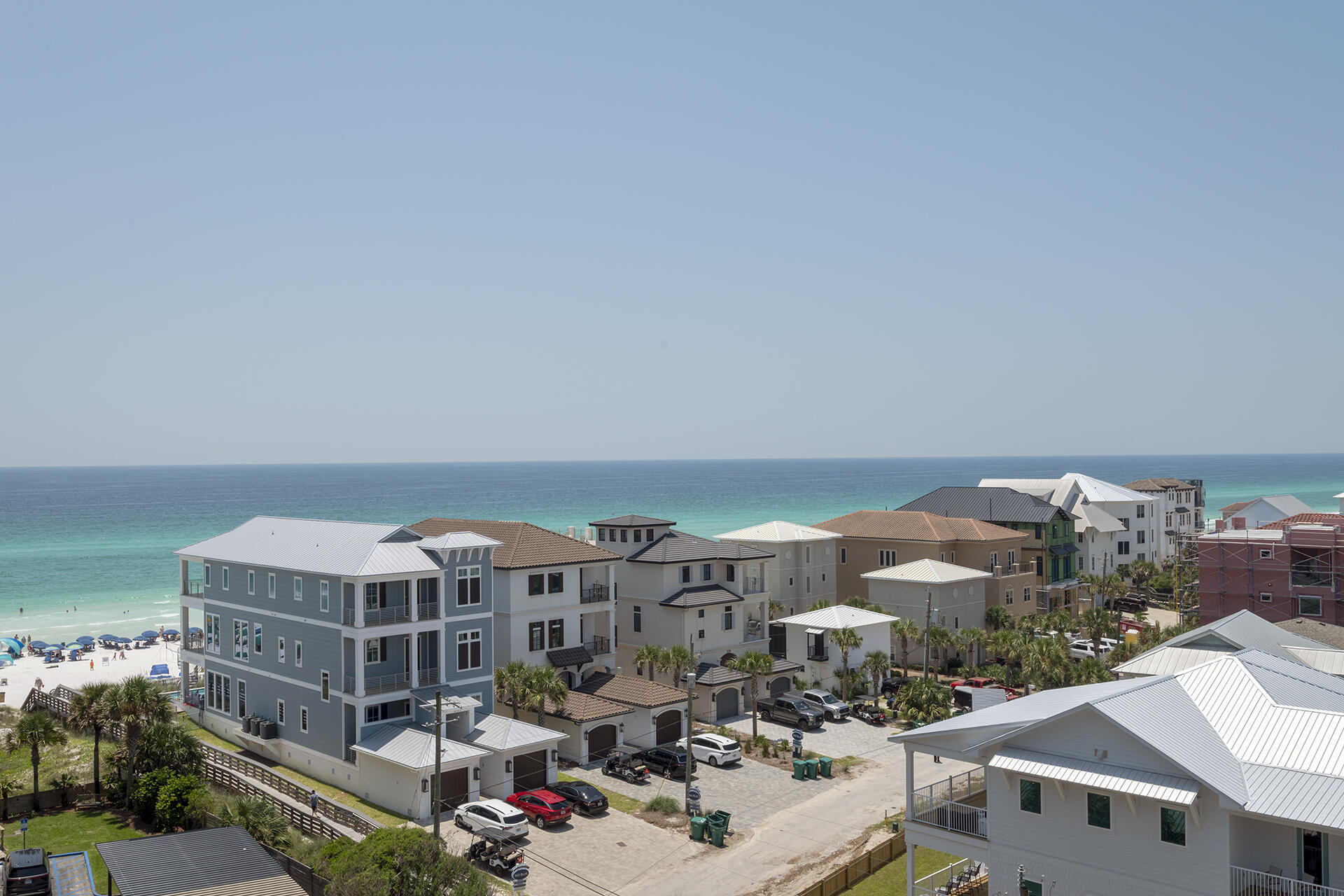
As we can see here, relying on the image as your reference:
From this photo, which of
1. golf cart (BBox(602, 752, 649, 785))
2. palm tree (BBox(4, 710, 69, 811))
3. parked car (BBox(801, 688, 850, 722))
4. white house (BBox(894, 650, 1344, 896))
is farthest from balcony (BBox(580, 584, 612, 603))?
white house (BBox(894, 650, 1344, 896))

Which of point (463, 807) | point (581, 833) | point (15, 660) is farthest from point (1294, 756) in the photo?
point (15, 660)

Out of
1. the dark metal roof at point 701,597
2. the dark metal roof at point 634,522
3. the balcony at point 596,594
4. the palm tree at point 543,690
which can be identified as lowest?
the palm tree at point 543,690

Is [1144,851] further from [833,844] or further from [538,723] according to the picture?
[538,723]

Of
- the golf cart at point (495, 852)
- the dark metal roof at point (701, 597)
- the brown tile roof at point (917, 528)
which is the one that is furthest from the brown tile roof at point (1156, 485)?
the golf cart at point (495, 852)

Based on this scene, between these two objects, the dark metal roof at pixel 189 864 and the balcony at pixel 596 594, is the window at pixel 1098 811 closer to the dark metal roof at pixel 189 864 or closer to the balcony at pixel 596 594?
the dark metal roof at pixel 189 864

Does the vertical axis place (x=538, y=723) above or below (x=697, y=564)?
below

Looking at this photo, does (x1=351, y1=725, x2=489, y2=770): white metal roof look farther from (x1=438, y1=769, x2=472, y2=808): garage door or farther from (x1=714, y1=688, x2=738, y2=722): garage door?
(x1=714, y1=688, x2=738, y2=722): garage door
